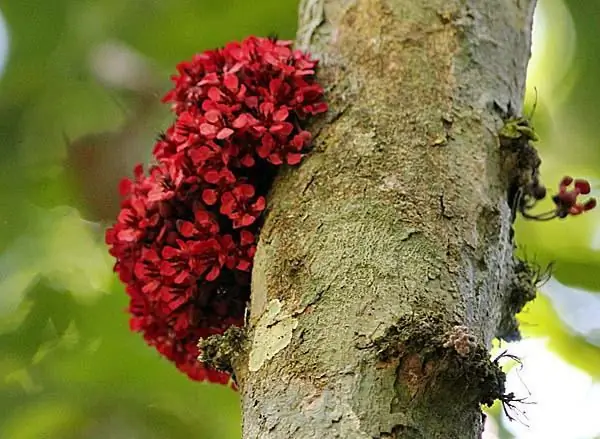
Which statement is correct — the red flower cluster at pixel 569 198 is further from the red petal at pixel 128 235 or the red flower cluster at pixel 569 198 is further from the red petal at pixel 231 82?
the red petal at pixel 128 235

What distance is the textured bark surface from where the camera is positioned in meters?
1.01

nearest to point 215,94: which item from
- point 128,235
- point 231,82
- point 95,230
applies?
point 231,82

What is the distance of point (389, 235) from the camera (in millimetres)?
1143

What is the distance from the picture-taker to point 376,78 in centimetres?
135

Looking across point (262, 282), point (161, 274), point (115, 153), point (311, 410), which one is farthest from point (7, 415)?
point (311, 410)

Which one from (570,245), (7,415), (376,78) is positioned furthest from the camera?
(570,245)

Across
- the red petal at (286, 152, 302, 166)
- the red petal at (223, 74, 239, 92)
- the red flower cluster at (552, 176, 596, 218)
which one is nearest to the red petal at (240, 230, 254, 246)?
the red petal at (286, 152, 302, 166)

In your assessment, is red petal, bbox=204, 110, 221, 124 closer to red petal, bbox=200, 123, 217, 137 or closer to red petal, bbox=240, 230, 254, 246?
red petal, bbox=200, 123, 217, 137

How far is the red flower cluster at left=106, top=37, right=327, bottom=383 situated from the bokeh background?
0.82 m

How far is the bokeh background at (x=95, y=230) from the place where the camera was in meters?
2.24

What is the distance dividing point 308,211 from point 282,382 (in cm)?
26

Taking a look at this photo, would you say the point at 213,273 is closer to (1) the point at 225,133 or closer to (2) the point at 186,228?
(2) the point at 186,228

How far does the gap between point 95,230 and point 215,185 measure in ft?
3.95

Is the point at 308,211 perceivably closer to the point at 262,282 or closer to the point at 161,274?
the point at 262,282
